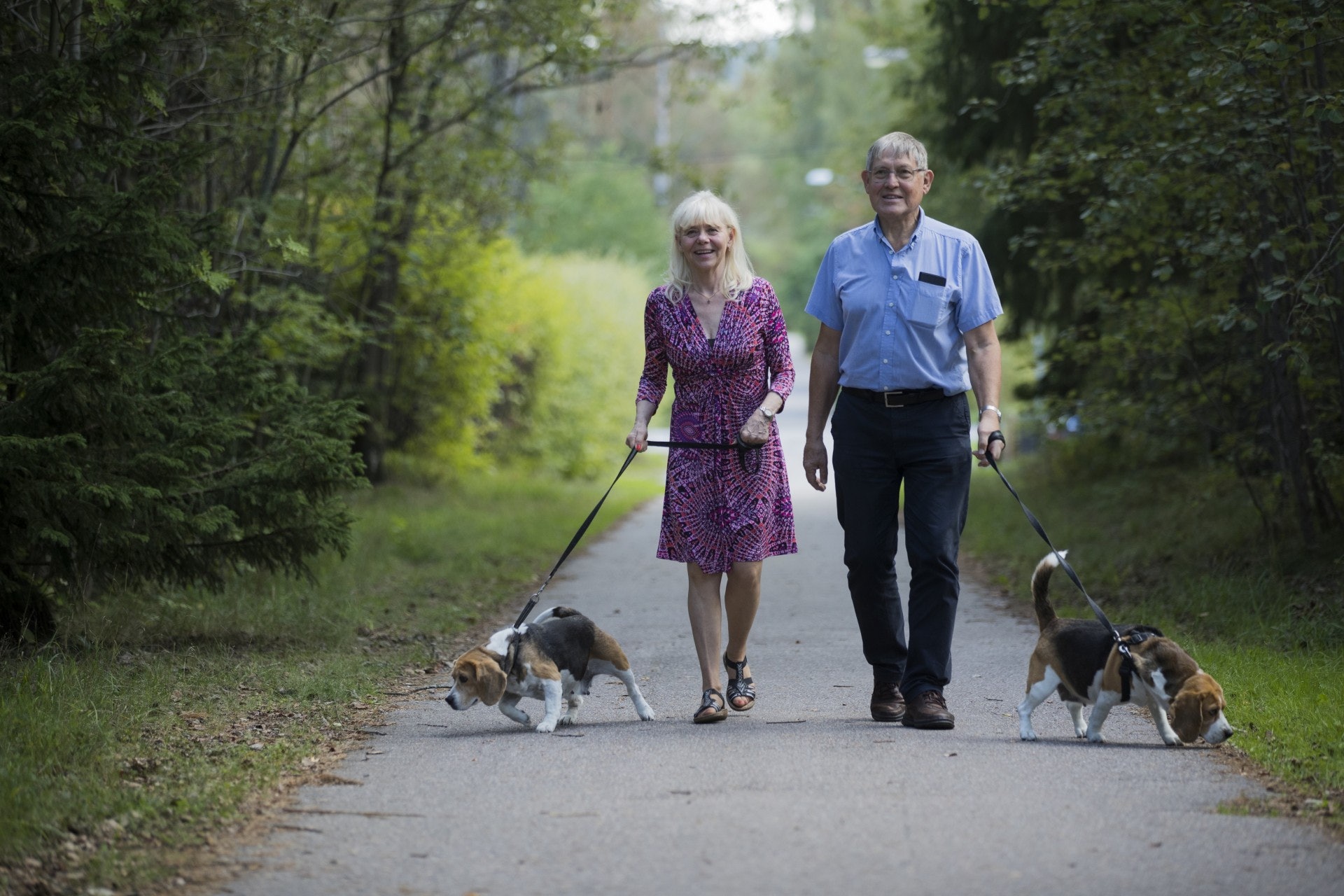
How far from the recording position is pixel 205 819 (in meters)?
4.67

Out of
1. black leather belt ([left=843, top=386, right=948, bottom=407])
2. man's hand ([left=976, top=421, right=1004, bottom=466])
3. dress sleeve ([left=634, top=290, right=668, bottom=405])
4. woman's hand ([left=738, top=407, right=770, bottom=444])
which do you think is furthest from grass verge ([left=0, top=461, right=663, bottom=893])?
man's hand ([left=976, top=421, right=1004, bottom=466])

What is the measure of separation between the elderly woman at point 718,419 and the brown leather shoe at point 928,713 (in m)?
0.78

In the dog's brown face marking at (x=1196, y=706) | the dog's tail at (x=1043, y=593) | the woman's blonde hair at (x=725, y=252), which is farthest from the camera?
the woman's blonde hair at (x=725, y=252)

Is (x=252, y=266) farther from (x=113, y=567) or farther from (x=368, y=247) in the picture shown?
(x=368, y=247)

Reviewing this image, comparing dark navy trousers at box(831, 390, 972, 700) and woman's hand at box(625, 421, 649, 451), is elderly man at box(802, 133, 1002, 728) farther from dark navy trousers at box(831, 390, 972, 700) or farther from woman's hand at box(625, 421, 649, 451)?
woman's hand at box(625, 421, 649, 451)

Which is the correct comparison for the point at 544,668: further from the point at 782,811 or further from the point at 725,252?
the point at 725,252

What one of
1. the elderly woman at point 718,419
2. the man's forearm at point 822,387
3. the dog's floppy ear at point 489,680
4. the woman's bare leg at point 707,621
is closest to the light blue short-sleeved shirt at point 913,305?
the man's forearm at point 822,387

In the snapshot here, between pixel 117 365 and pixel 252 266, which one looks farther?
pixel 252 266

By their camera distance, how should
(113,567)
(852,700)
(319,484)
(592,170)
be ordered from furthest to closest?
(592,170)
(319,484)
(113,567)
(852,700)

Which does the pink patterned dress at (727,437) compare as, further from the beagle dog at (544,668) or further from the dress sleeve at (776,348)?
the beagle dog at (544,668)

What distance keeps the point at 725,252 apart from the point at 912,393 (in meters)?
1.03

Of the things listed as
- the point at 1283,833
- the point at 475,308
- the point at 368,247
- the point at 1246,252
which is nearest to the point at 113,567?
the point at 1283,833

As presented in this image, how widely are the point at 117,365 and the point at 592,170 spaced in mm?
50039

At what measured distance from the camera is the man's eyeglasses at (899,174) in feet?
19.5
